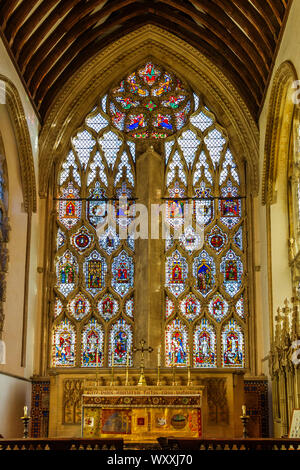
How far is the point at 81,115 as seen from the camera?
54.1 feet

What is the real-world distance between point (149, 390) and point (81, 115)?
7.55 metres

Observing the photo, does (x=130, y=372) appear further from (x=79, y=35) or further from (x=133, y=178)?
(x=79, y=35)

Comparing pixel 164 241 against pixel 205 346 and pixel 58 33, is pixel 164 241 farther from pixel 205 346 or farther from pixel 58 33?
pixel 58 33

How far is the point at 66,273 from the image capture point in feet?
51.0

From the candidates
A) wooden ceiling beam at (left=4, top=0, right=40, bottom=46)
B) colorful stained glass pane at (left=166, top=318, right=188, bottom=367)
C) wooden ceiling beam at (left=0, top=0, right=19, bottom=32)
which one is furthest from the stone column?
wooden ceiling beam at (left=0, top=0, right=19, bottom=32)

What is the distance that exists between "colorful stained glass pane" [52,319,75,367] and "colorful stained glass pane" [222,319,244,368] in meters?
3.26

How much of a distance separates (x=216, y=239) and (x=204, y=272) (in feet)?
2.66

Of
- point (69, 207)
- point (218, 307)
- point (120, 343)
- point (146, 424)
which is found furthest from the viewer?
point (69, 207)

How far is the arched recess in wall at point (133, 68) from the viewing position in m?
15.7

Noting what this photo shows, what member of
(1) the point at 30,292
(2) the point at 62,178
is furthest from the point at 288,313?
(2) the point at 62,178

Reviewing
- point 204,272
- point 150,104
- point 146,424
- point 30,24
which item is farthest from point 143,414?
point 150,104

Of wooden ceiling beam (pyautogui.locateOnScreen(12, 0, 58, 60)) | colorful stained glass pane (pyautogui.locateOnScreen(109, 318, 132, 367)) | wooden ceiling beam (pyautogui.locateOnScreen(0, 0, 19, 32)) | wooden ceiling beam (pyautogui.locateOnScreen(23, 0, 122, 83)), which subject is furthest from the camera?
colorful stained glass pane (pyautogui.locateOnScreen(109, 318, 132, 367))

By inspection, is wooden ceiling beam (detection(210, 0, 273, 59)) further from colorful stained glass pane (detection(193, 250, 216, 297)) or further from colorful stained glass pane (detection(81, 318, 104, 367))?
colorful stained glass pane (detection(81, 318, 104, 367))

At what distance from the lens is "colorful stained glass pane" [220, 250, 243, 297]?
15.2m
